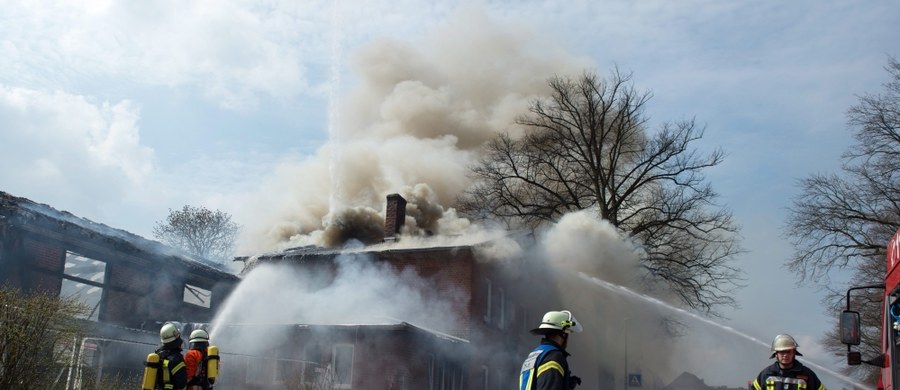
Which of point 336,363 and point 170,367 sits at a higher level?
point 170,367

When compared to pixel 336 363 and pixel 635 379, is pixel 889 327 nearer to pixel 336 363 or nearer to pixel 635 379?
pixel 336 363

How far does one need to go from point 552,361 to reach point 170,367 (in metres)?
4.30

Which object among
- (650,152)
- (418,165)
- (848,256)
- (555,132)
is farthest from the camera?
(418,165)

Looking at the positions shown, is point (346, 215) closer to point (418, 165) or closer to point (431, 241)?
point (431, 241)

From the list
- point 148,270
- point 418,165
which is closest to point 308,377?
point 148,270

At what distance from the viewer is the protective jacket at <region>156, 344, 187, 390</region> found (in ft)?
25.1

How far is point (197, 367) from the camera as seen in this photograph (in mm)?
8156

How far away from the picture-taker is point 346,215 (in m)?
25.2

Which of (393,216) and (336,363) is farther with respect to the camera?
(393,216)

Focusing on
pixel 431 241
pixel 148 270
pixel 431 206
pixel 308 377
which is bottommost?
pixel 308 377

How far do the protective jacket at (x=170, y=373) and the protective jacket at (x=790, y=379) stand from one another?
210 inches

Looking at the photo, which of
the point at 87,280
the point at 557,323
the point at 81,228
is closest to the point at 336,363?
the point at 87,280

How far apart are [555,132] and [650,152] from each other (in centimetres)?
388

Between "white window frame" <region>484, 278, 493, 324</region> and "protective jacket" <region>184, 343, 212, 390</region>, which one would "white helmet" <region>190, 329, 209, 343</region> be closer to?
"protective jacket" <region>184, 343, 212, 390</region>
